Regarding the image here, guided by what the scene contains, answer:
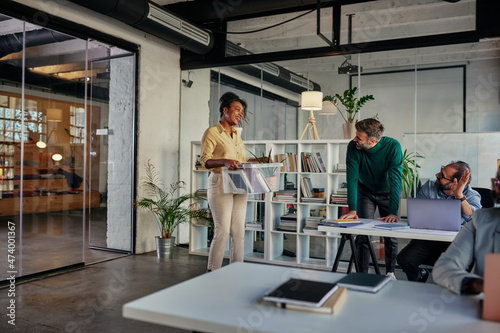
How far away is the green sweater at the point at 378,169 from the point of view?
381 cm

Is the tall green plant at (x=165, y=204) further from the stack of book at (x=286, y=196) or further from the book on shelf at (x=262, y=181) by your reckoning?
the book on shelf at (x=262, y=181)

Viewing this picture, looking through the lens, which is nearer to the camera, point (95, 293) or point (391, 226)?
point (391, 226)

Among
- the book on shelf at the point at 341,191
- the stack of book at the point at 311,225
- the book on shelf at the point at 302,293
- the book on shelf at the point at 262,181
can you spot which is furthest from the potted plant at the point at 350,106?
the book on shelf at the point at 302,293

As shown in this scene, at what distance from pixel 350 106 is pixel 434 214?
2.99 meters

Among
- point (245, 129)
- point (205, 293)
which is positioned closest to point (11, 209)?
point (245, 129)

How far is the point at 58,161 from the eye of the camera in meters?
5.32

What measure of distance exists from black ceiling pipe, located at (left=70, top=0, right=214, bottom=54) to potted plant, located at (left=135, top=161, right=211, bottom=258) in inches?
74.3

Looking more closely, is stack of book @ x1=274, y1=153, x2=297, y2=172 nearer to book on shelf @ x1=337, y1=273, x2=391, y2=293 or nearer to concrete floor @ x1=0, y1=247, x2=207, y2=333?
concrete floor @ x1=0, y1=247, x2=207, y2=333

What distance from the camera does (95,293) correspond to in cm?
434

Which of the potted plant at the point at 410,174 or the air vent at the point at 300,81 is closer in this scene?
the potted plant at the point at 410,174

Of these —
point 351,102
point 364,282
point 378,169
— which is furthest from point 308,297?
point 351,102

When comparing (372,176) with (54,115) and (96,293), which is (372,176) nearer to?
(96,293)

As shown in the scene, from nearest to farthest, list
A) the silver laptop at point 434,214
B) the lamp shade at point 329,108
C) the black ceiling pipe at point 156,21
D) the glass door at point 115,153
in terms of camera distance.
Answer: the silver laptop at point 434,214 < the black ceiling pipe at point 156,21 < the lamp shade at point 329,108 < the glass door at point 115,153

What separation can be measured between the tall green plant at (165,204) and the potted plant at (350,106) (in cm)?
226
